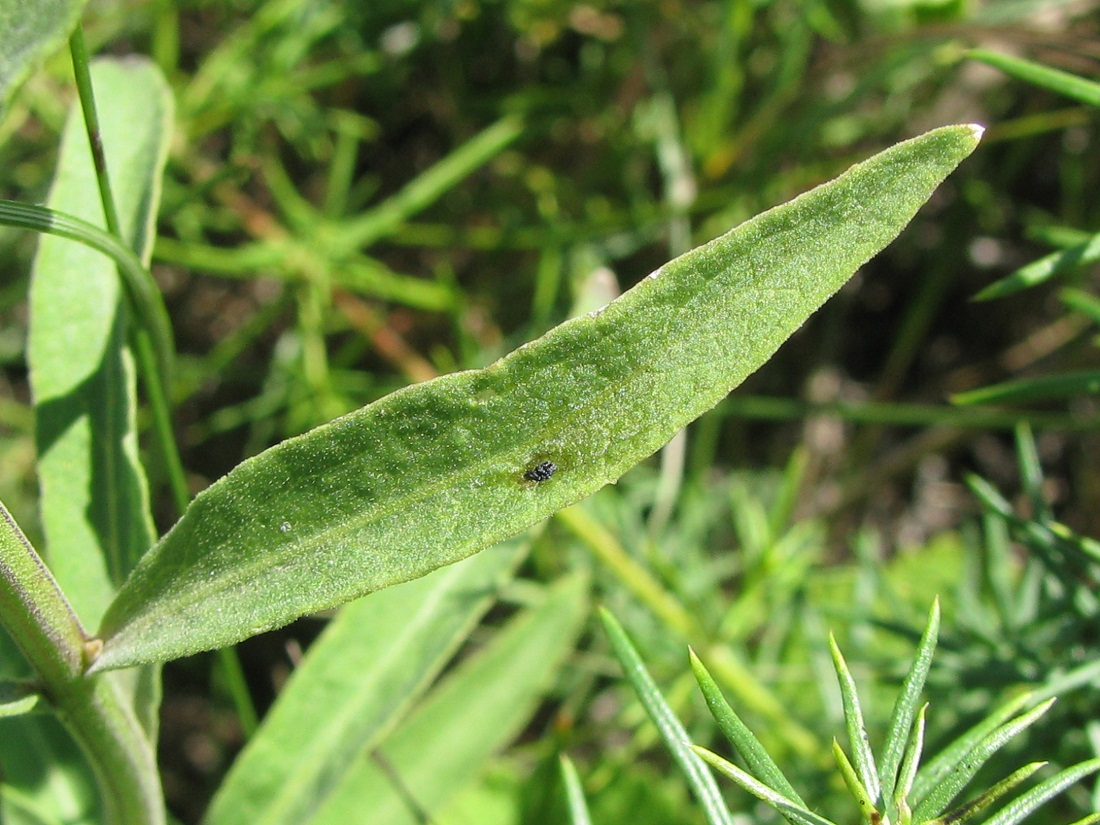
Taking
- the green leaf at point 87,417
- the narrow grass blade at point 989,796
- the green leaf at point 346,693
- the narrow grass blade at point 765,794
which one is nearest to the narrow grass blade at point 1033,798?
the narrow grass blade at point 989,796

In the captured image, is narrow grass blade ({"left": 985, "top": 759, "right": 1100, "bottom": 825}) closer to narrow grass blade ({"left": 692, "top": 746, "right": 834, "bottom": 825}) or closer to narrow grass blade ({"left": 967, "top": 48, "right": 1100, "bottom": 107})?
narrow grass blade ({"left": 692, "top": 746, "right": 834, "bottom": 825})

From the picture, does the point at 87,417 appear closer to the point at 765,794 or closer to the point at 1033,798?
the point at 765,794

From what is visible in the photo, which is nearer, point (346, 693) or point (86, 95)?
point (86, 95)

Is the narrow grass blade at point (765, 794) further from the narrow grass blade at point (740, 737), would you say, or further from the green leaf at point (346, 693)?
the green leaf at point (346, 693)

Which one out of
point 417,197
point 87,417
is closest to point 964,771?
point 87,417

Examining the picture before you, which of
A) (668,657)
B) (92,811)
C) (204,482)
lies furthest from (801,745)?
(204,482)

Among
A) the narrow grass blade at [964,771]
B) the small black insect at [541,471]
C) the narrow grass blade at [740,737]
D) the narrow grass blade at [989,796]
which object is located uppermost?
the small black insect at [541,471]

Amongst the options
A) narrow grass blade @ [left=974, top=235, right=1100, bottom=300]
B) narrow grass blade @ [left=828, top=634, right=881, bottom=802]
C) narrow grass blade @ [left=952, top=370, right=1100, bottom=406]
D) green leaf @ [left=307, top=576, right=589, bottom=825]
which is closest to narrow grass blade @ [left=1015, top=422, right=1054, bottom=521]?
narrow grass blade @ [left=952, top=370, right=1100, bottom=406]
